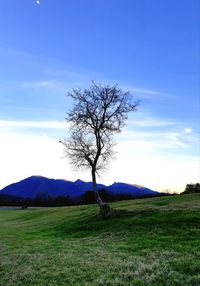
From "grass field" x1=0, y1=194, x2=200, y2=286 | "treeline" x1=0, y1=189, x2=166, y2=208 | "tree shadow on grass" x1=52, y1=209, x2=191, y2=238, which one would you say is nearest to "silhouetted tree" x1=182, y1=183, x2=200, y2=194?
"treeline" x1=0, y1=189, x2=166, y2=208

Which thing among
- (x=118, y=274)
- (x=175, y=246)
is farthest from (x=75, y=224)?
(x=118, y=274)

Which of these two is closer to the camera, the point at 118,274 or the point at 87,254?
the point at 118,274

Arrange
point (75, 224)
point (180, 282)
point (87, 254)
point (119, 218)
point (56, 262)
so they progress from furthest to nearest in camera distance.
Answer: point (75, 224)
point (119, 218)
point (87, 254)
point (56, 262)
point (180, 282)

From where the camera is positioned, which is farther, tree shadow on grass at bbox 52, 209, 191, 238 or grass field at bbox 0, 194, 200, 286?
tree shadow on grass at bbox 52, 209, 191, 238

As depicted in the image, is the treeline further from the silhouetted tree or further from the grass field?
the grass field

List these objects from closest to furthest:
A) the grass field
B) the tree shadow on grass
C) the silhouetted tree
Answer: the grass field
the tree shadow on grass
the silhouetted tree

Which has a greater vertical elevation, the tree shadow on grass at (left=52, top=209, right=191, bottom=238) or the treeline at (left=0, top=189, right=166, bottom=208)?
the treeline at (left=0, top=189, right=166, bottom=208)

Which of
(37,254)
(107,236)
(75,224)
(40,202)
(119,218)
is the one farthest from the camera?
(40,202)

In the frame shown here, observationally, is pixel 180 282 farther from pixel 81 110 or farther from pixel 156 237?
pixel 81 110

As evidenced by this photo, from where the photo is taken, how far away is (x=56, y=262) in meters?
24.1

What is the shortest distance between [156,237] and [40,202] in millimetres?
105607

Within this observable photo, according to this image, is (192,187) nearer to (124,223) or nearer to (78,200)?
(78,200)

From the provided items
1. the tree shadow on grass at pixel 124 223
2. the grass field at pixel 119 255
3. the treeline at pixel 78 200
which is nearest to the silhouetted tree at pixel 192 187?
the treeline at pixel 78 200

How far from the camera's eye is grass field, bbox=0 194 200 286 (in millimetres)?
18875
